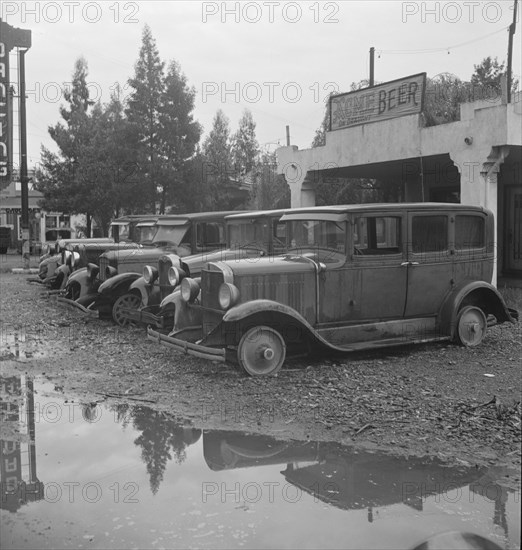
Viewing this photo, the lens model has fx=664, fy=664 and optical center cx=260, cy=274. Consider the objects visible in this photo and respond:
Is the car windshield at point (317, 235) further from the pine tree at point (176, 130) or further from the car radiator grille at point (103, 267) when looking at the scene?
the pine tree at point (176, 130)

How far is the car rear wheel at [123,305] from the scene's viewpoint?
10344 mm

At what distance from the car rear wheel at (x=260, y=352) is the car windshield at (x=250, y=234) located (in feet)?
8.41

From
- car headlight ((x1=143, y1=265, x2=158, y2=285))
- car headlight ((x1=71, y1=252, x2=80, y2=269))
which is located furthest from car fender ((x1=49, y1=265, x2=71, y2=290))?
car headlight ((x1=143, y1=265, x2=158, y2=285))

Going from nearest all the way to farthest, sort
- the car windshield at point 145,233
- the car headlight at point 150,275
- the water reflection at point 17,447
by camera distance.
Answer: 1. the water reflection at point 17,447
2. the car headlight at point 150,275
3. the car windshield at point 145,233

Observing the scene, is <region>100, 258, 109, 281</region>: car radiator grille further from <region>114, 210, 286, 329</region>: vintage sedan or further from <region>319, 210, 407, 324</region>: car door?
<region>319, 210, 407, 324</region>: car door

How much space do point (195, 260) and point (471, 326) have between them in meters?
3.91

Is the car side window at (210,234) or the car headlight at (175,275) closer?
the car headlight at (175,275)

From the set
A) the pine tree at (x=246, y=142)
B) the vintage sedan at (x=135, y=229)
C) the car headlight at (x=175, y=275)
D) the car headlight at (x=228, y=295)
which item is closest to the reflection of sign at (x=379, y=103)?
the vintage sedan at (x=135, y=229)

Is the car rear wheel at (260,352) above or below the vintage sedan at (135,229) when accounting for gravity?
below

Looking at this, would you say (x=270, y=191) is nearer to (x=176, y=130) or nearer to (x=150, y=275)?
(x=176, y=130)

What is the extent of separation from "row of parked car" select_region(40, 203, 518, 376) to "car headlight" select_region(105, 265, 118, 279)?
207cm

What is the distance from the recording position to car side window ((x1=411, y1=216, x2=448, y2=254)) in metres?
7.75

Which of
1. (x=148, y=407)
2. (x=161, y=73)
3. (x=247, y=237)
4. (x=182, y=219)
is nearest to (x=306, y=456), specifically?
(x=148, y=407)

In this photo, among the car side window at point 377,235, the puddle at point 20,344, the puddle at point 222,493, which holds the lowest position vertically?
the puddle at point 222,493
